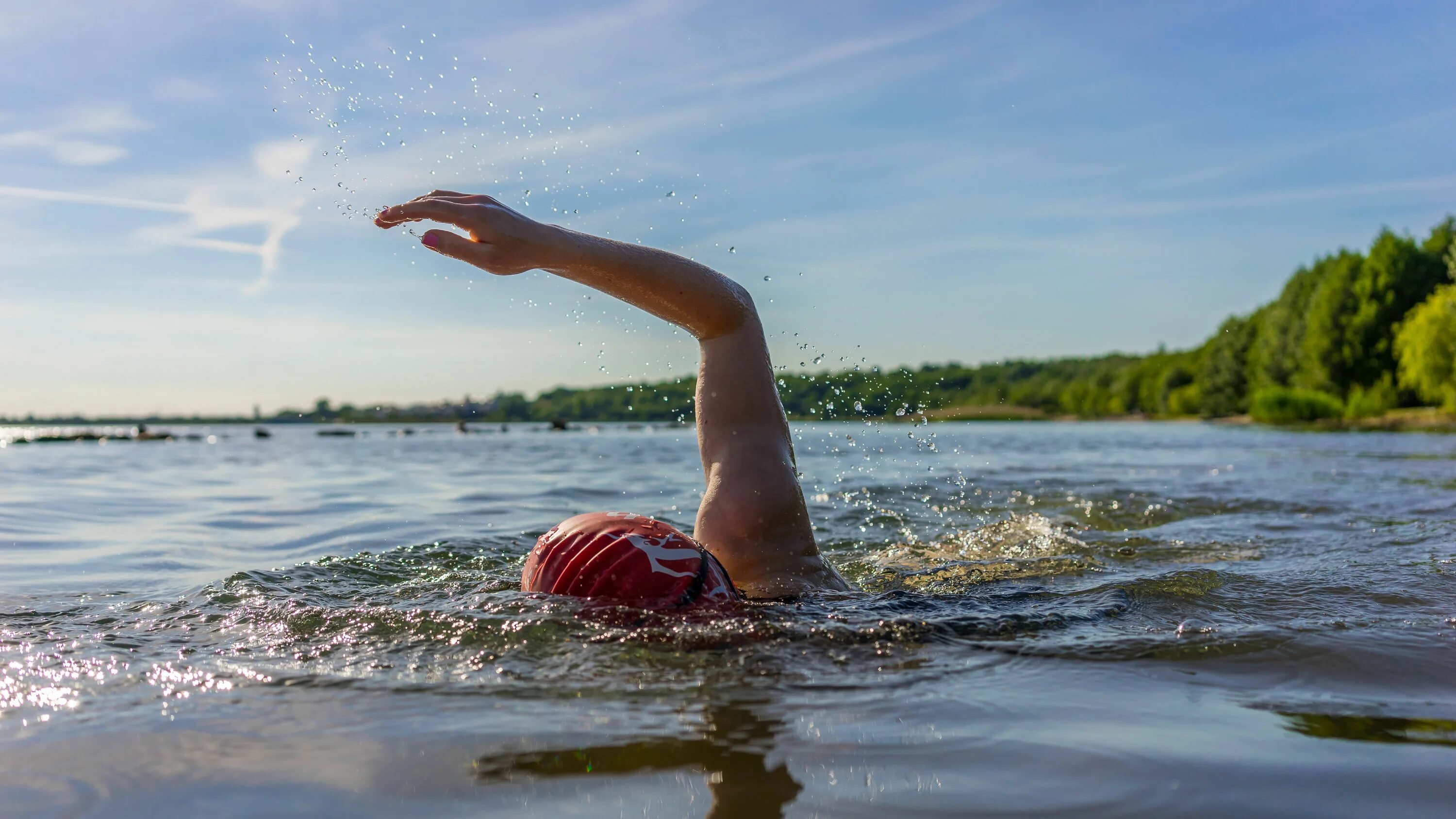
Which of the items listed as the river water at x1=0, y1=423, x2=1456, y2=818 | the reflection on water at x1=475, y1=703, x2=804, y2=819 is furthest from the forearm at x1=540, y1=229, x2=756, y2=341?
the reflection on water at x1=475, y1=703, x2=804, y2=819

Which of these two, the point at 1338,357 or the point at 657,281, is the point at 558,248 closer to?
the point at 657,281

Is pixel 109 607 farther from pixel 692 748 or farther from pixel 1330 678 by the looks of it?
pixel 1330 678

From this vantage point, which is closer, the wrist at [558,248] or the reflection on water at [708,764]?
the reflection on water at [708,764]

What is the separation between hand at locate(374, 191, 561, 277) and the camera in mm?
3484

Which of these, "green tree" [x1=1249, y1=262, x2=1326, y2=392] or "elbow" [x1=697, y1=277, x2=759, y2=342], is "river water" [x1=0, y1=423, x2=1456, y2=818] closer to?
"elbow" [x1=697, y1=277, x2=759, y2=342]

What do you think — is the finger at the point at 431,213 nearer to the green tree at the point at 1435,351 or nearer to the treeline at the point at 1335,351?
the treeline at the point at 1335,351

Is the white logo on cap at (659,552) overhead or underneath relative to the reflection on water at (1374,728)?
overhead

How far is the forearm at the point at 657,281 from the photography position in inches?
149

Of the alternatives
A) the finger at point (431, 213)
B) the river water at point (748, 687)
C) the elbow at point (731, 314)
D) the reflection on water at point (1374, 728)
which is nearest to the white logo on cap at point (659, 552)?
the river water at point (748, 687)

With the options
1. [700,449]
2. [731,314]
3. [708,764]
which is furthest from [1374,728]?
[731,314]

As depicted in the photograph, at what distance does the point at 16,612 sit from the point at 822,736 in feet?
12.6

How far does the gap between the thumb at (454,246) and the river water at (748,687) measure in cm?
136

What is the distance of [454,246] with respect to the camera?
11.2 ft

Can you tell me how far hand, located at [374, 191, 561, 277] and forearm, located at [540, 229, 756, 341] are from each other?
0.29ft
